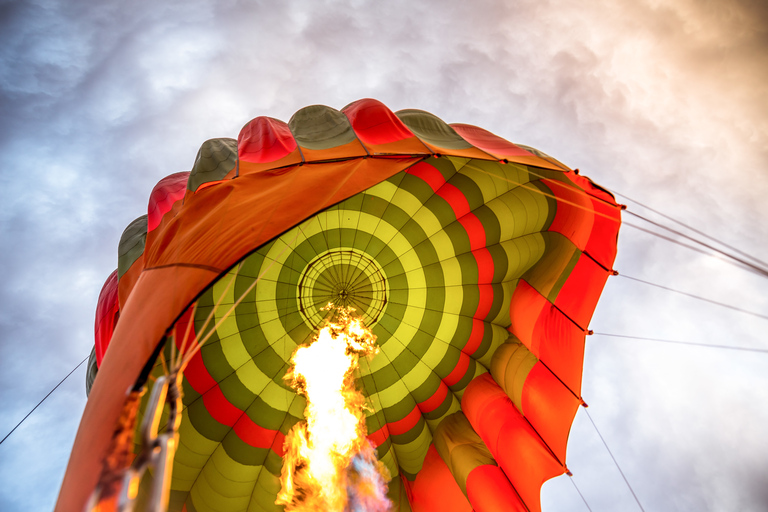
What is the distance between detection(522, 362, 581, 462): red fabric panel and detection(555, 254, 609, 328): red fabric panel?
2.61 feet

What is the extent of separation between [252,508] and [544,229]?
17.0 ft

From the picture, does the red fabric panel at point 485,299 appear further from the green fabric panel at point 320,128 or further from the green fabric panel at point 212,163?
the green fabric panel at point 212,163

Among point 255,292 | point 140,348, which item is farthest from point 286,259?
point 140,348

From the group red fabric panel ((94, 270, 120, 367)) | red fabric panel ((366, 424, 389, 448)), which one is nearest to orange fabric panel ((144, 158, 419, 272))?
red fabric panel ((94, 270, 120, 367))

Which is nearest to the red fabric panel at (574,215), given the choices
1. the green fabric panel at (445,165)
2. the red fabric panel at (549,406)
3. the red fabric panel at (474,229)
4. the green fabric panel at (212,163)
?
the red fabric panel at (474,229)

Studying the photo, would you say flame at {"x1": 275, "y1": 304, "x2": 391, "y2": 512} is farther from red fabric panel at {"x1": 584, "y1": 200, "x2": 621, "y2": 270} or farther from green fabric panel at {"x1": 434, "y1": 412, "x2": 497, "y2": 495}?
red fabric panel at {"x1": 584, "y1": 200, "x2": 621, "y2": 270}

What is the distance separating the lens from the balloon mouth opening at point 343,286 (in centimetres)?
519

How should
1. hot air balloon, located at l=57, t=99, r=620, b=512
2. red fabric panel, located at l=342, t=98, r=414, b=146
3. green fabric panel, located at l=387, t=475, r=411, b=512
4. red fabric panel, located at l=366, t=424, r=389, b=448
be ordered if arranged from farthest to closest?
1. red fabric panel, located at l=366, t=424, r=389, b=448
2. green fabric panel, located at l=387, t=475, r=411, b=512
3. red fabric panel, located at l=342, t=98, r=414, b=146
4. hot air balloon, located at l=57, t=99, r=620, b=512

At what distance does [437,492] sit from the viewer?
4.79m

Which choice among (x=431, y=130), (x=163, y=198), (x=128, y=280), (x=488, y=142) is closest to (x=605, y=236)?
(x=488, y=142)

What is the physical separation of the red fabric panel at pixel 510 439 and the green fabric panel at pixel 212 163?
415cm

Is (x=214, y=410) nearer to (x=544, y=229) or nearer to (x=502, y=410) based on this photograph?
(x=502, y=410)

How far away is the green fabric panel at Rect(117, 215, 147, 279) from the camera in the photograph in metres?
3.84

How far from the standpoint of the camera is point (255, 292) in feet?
16.3
